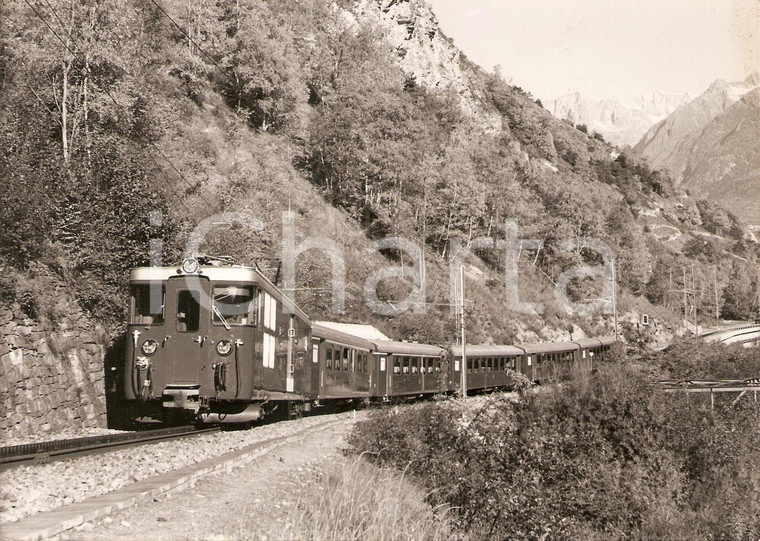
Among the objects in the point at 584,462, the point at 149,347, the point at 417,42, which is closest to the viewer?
the point at 149,347

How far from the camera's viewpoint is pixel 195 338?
49.5 ft

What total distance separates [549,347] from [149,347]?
32.4 meters

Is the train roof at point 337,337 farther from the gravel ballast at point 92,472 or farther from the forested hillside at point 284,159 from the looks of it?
the gravel ballast at point 92,472

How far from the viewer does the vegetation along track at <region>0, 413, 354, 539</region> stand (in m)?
6.50

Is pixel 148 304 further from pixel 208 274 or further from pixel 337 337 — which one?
pixel 337 337

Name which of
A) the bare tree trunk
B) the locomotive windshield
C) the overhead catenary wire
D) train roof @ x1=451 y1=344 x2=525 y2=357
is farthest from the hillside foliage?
the overhead catenary wire

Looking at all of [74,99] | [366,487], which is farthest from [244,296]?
[74,99]

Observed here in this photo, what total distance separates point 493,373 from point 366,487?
28.3 m

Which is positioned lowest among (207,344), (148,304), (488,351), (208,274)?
(488,351)

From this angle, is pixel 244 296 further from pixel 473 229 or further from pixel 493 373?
pixel 473 229

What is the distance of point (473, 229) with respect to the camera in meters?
63.6

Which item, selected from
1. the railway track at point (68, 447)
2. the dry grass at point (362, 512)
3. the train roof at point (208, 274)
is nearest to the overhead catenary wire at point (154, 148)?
the train roof at point (208, 274)

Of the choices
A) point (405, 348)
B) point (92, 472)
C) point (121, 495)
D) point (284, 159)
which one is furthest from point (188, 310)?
point (284, 159)

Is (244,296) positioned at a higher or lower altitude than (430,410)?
higher
